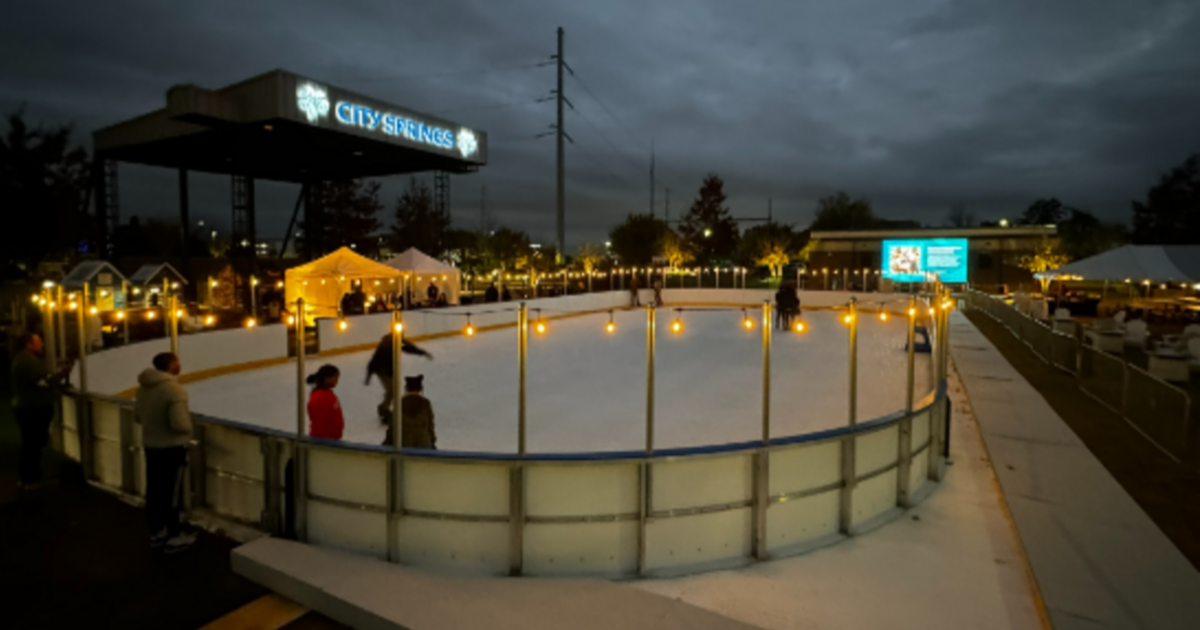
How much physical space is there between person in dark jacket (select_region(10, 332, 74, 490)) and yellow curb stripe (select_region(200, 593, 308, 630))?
3.45 m

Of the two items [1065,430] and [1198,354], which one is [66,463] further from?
[1198,354]

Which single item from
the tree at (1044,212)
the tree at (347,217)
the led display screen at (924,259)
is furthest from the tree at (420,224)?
the tree at (1044,212)

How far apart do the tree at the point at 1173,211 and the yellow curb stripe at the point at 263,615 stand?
2375 inches

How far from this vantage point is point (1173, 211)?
49.1 metres

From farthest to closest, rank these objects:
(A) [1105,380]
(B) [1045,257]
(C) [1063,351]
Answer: (B) [1045,257], (C) [1063,351], (A) [1105,380]

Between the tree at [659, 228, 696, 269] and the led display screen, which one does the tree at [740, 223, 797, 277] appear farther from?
the led display screen

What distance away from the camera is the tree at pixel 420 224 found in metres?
43.8

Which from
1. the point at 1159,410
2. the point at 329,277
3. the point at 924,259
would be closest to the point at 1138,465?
the point at 1159,410

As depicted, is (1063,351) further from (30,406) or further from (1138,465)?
(30,406)

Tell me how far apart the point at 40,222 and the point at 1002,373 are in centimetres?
2868

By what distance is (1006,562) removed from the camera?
479 cm

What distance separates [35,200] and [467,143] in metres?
14.8

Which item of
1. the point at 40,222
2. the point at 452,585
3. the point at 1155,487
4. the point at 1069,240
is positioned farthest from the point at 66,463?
the point at 1069,240

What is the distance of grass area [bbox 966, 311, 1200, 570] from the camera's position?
5.59 meters
